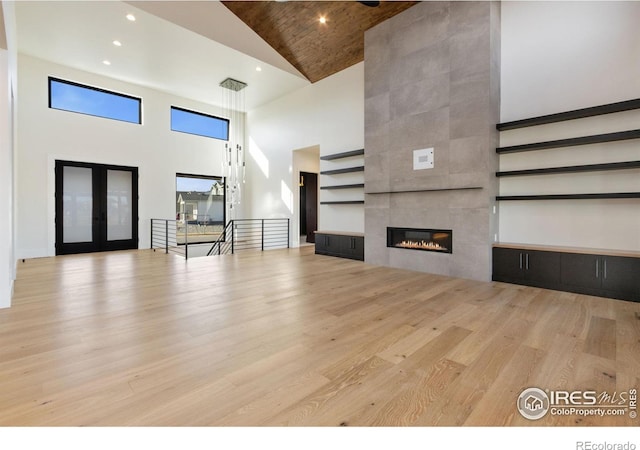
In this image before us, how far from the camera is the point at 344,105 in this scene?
7355 mm

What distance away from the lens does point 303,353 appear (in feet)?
7.07

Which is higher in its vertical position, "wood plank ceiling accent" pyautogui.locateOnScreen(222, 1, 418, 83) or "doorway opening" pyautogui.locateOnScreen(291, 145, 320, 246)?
"wood plank ceiling accent" pyautogui.locateOnScreen(222, 1, 418, 83)

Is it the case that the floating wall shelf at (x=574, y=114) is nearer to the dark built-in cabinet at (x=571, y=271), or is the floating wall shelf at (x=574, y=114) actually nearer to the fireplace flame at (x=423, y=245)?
the dark built-in cabinet at (x=571, y=271)

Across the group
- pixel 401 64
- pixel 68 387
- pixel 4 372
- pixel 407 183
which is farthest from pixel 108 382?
pixel 401 64

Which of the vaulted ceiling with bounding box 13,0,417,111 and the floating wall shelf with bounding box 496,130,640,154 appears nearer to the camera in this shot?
the floating wall shelf with bounding box 496,130,640,154

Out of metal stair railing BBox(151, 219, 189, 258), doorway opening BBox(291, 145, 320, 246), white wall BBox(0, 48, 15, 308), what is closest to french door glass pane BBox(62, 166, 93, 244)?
metal stair railing BBox(151, 219, 189, 258)

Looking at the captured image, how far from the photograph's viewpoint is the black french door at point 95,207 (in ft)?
24.2

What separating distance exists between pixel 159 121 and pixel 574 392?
10178mm

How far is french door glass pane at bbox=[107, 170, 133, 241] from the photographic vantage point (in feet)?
26.5

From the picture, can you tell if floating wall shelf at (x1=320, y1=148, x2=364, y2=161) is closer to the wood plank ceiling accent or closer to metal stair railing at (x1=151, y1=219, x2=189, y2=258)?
the wood plank ceiling accent

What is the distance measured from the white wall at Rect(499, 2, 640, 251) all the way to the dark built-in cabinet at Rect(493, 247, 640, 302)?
42 cm

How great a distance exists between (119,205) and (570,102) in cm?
1005

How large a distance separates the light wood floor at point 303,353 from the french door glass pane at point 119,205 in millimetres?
4300

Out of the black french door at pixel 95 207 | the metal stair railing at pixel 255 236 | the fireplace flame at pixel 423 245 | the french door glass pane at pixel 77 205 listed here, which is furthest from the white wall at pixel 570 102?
the french door glass pane at pixel 77 205
